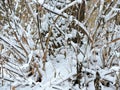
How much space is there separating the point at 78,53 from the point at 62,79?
0.77 feet

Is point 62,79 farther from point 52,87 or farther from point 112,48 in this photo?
point 112,48

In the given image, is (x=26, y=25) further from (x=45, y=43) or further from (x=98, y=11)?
(x=98, y=11)

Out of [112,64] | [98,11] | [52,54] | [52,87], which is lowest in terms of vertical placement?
[52,87]

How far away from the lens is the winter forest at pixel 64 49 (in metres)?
1.82

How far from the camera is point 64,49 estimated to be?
208 centimetres

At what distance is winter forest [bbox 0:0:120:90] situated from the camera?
1820 millimetres

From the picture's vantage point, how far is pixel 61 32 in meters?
1.98

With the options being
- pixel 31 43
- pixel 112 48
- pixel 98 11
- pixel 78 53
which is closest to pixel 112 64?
pixel 112 48

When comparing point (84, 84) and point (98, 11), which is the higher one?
point (98, 11)

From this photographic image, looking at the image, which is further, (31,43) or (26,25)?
(26,25)

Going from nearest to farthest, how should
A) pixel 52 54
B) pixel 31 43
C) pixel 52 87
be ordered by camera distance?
pixel 52 87, pixel 31 43, pixel 52 54

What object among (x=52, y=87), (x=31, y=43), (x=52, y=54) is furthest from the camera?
(x=52, y=54)

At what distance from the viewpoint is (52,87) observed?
5.86ft

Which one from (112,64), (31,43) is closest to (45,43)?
(31,43)
